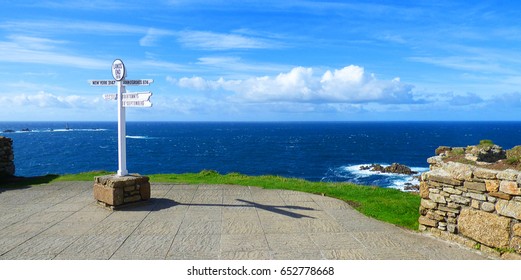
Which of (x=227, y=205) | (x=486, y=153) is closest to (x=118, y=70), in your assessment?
(x=227, y=205)

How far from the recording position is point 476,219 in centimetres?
650

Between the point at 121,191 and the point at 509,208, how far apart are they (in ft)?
28.0

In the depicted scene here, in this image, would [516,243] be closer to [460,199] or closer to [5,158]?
[460,199]

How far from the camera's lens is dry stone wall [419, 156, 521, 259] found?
602cm

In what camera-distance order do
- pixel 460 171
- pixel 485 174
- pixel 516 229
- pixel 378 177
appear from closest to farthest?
1. pixel 516 229
2. pixel 485 174
3. pixel 460 171
4. pixel 378 177

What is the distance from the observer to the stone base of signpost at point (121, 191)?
360 inches

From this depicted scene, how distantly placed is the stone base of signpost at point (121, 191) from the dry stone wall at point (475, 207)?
23.3ft

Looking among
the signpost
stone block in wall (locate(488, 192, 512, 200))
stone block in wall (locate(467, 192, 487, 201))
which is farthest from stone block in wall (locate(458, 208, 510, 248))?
the signpost

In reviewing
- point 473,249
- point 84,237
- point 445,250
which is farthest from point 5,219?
point 473,249

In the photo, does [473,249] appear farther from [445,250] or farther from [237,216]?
[237,216]

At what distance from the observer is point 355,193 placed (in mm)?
11250

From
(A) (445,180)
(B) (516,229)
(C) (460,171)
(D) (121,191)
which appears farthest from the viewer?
(D) (121,191)
